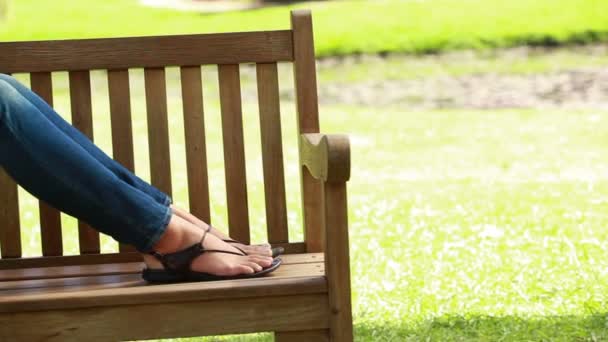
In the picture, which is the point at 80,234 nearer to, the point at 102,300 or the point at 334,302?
the point at 102,300

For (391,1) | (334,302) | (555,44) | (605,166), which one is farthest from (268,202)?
(391,1)

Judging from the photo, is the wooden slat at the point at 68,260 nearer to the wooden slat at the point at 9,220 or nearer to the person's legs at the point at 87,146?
the wooden slat at the point at 9,220

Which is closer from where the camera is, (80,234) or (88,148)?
(88,148)

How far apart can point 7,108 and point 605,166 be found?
5.99 m

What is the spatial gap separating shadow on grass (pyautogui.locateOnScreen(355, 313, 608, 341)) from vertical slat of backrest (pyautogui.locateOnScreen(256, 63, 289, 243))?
2.70ft

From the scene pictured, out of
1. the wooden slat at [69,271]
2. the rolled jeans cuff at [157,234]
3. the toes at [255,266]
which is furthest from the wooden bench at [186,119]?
the rolled jeans cuff at [157,234]

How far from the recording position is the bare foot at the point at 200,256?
2377 mm

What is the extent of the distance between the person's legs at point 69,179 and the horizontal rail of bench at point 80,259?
49cm

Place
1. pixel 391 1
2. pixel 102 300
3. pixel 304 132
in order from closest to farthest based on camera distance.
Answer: pixel 102 300 → pixel 304 132 → pixel 391 1

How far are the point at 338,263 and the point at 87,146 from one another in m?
0.66

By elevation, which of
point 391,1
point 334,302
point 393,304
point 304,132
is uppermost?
point 391,1

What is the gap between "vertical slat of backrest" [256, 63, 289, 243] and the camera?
2.87 metres

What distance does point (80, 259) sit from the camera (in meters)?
2.82

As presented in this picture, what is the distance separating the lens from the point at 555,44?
1623 cm
